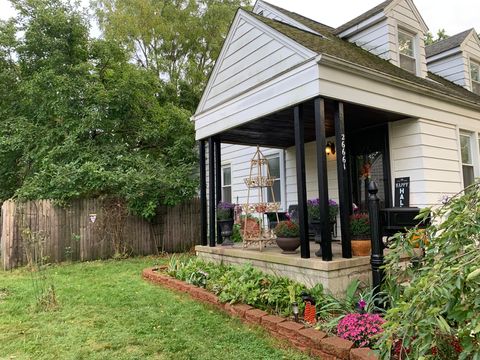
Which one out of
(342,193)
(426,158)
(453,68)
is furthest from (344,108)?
(453,68)

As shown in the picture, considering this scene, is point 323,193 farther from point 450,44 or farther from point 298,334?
point 450,44

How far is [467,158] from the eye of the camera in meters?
6.73

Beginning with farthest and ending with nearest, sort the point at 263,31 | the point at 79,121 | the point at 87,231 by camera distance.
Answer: the point at 79,121
the point at 87,231
the point at 263,31

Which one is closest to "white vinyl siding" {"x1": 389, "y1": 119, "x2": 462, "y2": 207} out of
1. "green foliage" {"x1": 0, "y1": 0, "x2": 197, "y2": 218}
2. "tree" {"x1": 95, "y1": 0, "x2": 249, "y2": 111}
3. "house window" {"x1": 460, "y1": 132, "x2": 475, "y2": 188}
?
"house window" {"x1": 460, "y1": 132, "x2": 475, "y2": 188}

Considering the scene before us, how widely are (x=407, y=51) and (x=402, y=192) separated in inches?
128

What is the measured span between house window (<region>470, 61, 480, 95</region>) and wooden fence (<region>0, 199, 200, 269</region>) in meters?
8.21

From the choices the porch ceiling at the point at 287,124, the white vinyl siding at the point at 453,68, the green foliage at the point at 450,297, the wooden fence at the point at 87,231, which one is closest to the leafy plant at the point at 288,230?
the porch ceiling at the point at 287,124

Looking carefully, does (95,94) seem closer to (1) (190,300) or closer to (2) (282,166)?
(2) (282,166)

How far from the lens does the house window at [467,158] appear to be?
21.8 feet

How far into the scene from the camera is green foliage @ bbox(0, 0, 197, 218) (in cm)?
907

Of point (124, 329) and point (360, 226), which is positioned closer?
point (124, 329)

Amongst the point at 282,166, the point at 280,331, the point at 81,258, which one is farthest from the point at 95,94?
the point at 280,331

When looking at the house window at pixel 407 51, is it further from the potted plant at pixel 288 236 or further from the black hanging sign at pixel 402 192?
the potted plant at pixel 288 236

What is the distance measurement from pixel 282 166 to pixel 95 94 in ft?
20.4
